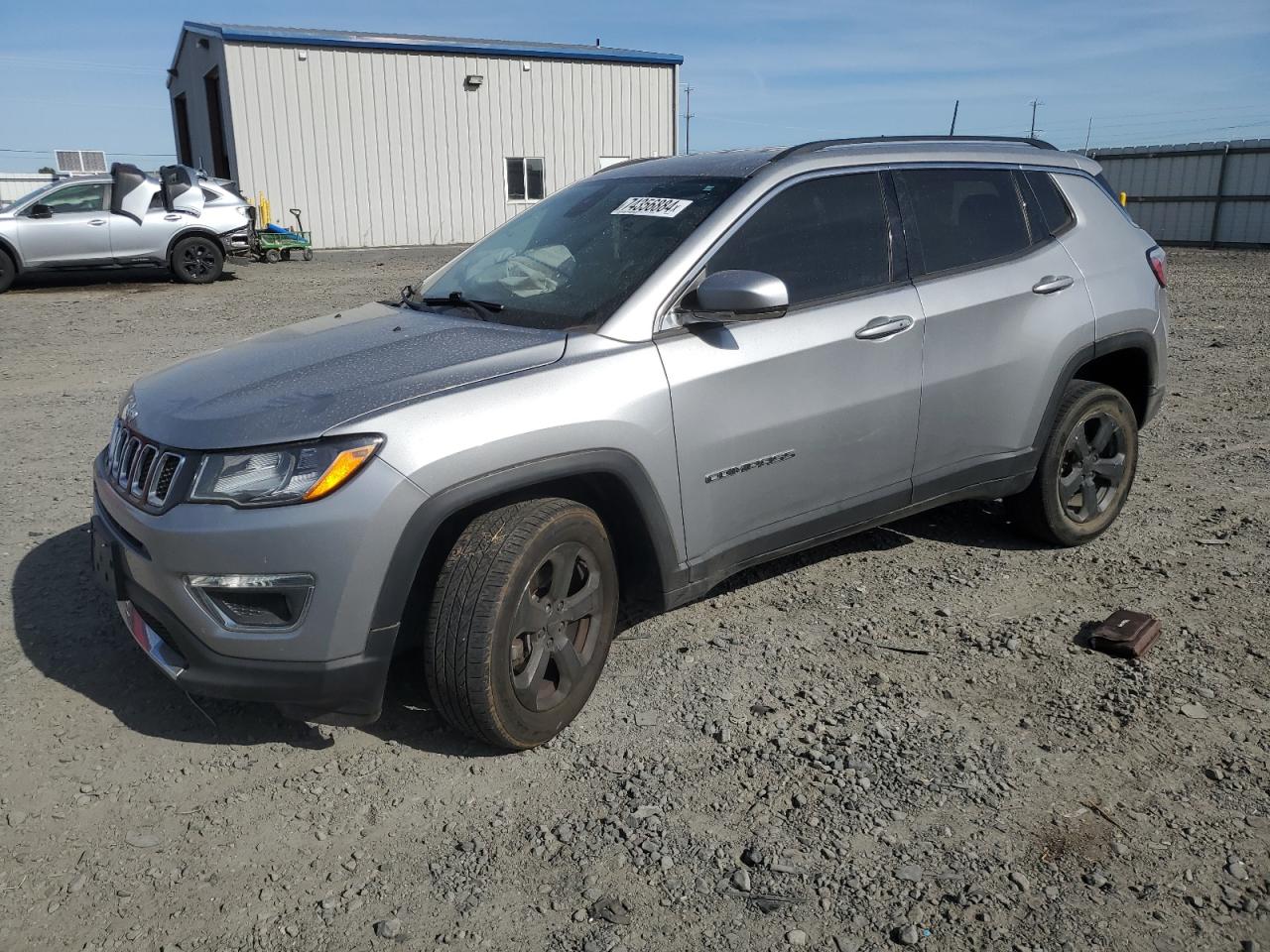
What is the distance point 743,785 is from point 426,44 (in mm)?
25908

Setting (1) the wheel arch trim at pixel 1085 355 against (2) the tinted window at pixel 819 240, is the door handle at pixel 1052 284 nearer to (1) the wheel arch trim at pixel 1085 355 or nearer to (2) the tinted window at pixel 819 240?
(1) the wheel arch trim at pixel 1085 355

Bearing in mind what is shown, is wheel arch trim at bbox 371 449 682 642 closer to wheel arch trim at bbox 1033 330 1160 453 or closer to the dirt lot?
the dirt lot

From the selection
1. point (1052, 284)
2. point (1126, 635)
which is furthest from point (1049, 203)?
point (1126, 635)

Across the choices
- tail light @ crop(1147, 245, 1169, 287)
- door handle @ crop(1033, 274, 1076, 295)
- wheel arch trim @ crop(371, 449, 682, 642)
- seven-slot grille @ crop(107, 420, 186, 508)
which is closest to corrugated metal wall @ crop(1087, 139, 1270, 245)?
tail light @ crop(1147, 245, 1169, 287)

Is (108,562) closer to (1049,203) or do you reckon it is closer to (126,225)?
(1049,203)

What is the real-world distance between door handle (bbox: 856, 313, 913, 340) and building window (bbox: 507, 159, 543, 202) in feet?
81.1

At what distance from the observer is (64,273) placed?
1670 centimetres

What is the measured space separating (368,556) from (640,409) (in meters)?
0.97

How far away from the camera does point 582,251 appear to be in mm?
3971

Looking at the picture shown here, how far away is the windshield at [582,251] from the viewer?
12.0ft

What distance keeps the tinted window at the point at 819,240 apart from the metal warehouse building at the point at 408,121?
23322mm

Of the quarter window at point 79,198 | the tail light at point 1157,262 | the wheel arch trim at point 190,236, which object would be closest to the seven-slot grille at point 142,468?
the tail light at point 1157,262

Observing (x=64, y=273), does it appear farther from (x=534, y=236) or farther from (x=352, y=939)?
(x=352, y=939)

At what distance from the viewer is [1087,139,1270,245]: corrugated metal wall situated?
76.0 feet
